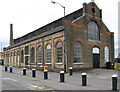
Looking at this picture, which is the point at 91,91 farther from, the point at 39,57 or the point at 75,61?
the point at 39,57

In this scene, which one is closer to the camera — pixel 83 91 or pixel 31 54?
pixel 83 91

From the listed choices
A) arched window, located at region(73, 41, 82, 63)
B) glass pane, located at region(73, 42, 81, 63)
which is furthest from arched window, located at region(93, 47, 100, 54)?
glass pane, located at region(73, 42, 81, 63)

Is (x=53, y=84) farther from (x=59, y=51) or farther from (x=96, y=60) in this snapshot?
(x=96, y=60)

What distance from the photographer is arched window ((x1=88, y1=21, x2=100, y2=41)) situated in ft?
93.4

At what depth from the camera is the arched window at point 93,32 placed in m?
28.5

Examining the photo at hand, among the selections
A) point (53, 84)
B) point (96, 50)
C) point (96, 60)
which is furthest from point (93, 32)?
point (53, 84)

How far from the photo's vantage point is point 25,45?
39.3 meters

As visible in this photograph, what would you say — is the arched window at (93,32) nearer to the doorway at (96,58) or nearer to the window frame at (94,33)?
the window frame at (94,33)

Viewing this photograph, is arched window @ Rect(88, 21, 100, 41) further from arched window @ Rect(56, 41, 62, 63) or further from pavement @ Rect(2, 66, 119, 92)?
pavement @ Rect(2, 66, 119, 92)

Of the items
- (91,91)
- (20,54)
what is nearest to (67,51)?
(91,91)

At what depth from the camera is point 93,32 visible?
29.0 m

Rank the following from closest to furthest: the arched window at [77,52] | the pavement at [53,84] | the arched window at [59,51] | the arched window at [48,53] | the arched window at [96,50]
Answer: the pavement at [53,84]
the arched window at [77,52]
the arched window at [59,51]
the arched window at [96,50]
the arched window at [48,53]

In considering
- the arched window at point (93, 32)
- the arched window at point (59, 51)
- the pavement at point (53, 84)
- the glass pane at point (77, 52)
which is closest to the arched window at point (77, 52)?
the glass pane at point (77, 52)

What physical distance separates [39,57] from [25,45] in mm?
8268
